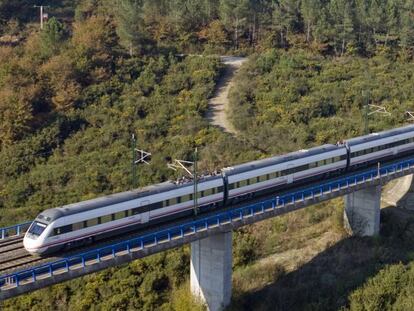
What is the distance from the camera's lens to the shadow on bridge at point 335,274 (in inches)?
1419

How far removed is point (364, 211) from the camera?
44.4 m

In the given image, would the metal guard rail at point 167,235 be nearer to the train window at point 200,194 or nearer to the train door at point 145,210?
the train window at point 200,194

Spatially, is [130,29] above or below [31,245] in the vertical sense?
above

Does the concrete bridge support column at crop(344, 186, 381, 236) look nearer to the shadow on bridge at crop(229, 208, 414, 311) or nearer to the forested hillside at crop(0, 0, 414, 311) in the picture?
the shadow on bridge at crop(229, 208, 414, 311)

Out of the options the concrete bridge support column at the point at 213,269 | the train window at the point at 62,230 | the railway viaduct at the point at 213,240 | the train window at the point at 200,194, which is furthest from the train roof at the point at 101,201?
the concrete bridge support column at the point at 213,269

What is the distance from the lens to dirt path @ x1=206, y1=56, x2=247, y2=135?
64.6m

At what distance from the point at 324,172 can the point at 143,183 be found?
1786 centimetres

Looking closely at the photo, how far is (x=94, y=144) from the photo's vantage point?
58250 millimetres

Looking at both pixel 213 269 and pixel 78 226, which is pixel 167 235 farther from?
pixel 213 269

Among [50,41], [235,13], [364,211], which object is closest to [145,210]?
[364,211]

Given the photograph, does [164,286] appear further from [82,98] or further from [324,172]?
[82,98]

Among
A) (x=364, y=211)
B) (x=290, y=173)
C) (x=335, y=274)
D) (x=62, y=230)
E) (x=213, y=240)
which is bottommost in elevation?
(x=335, y=274)

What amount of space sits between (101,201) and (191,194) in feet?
20.2

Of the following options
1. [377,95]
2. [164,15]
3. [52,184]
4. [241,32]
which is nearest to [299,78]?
[377,95]
